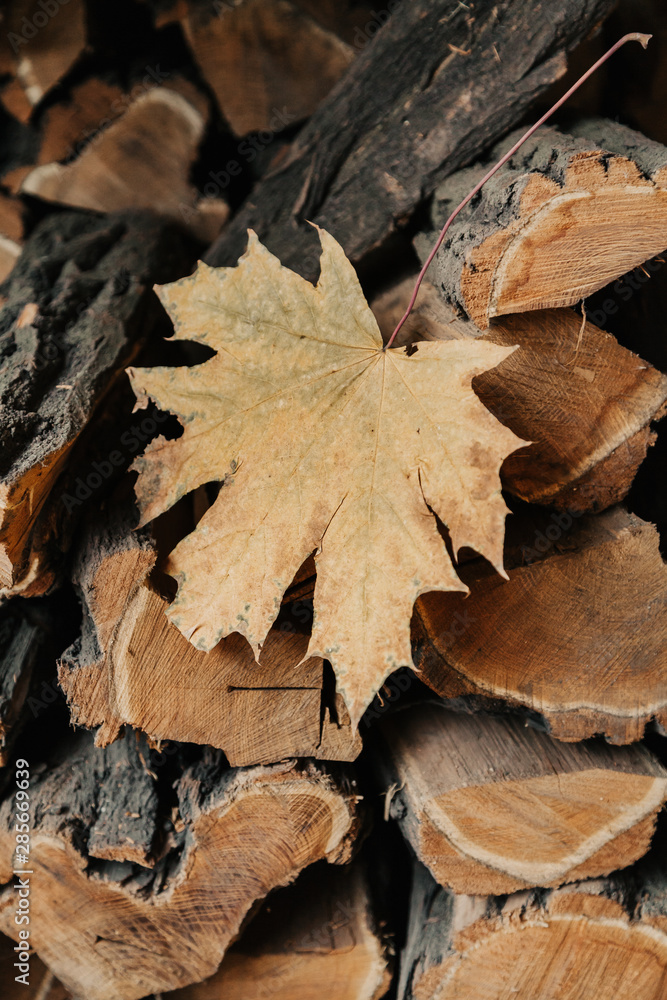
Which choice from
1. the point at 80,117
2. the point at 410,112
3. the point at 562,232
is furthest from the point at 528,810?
the point at 80,117

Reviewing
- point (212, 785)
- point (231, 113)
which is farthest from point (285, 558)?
point (231, 113)

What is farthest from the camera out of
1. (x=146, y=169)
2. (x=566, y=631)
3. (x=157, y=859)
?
(x=146, y=169)

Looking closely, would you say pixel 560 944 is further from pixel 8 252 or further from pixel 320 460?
pixel 8 252

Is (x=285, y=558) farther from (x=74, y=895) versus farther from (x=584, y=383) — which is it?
(x=74, y=895)

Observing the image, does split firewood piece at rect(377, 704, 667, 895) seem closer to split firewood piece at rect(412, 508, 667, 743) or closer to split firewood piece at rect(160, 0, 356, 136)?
split firewood piece at rect(412, 508, 667, 743)

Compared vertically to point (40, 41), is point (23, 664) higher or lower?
lower

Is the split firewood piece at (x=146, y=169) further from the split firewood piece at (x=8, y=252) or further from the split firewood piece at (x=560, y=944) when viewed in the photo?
the split firewood piece at (x=560, y=944)

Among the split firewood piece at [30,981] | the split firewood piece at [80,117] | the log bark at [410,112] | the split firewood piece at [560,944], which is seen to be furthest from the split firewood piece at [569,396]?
the split firewood piece at [30,981]

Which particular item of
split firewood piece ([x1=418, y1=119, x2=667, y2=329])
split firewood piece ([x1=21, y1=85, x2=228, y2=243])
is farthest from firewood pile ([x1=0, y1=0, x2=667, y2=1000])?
split firewood piece ([x1=21, y1=85, x2=228, y2=243])
